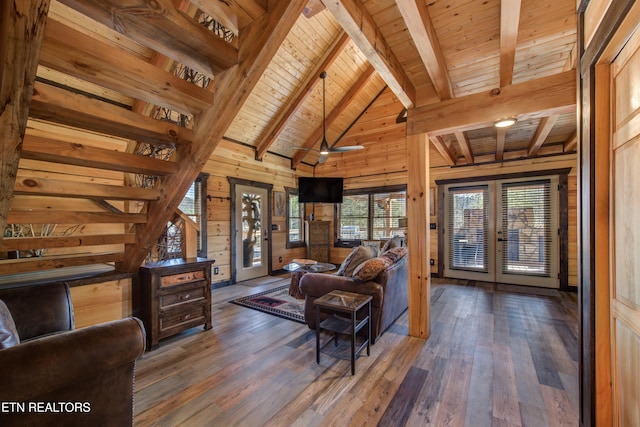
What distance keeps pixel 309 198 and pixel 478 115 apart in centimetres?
432

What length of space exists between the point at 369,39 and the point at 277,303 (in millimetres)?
3495

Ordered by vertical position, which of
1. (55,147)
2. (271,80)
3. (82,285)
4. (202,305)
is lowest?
(202,305)

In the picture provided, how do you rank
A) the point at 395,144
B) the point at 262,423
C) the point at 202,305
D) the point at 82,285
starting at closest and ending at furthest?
the point at 262,423 → the point at 82,285 → the point at 202,305 → the point at 395,144

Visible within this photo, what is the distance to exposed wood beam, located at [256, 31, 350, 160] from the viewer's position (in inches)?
174

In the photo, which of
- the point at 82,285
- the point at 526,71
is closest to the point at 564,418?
the point at 526,71

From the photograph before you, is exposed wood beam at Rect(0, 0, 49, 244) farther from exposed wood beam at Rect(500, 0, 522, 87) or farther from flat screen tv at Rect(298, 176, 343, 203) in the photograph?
flat screen tv at Rect(298, 176, 343, 203)

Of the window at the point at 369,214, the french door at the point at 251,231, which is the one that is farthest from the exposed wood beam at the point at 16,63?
the window at the point at 369,214

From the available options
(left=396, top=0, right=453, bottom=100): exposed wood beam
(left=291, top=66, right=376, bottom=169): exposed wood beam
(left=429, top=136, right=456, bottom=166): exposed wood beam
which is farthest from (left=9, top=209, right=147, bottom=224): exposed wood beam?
(left=291, top=66, right=376, bottom=169): exposed wood beam

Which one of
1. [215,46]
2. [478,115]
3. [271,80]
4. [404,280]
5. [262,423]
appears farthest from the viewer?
[271,80]

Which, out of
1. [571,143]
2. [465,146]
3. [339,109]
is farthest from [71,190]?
[571,143]

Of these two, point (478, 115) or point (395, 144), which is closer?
point (478, 115)

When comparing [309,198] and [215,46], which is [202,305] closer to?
[215,46]

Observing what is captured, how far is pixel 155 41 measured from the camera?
1260mm

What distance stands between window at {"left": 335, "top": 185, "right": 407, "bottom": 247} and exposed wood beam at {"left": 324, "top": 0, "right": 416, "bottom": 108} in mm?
3781
